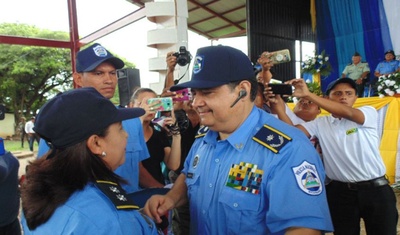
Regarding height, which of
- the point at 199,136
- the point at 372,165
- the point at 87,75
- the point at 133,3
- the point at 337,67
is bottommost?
the point at 372,165

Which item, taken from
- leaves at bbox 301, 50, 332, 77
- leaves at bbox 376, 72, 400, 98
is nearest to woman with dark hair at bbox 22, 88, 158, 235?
leaves at bbox 376, 72, 400, 98

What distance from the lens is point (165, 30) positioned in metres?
5.50

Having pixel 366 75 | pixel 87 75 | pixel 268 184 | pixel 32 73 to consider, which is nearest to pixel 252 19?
pixel 366 75

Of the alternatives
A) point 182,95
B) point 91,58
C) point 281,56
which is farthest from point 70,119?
point 281,56

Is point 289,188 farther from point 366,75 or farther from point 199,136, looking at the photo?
point 366,75

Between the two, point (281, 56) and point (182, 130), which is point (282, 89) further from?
point (182, 130)

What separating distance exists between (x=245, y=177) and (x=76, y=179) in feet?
2.07

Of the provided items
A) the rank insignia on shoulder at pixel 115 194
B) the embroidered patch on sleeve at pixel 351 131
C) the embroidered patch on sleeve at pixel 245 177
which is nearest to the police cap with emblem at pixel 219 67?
the embroidered patch on sleeve at pixel 245 177

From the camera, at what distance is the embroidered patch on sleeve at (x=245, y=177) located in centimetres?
125

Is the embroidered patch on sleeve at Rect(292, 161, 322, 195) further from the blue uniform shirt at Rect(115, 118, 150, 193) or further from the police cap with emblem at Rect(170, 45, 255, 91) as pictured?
the blue uniform shirt at Rect(115, 118, 150, 193)

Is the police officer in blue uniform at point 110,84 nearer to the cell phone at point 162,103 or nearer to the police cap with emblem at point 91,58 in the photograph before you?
the police cap with emblem at point 91,58

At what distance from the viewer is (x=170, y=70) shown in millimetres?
2883

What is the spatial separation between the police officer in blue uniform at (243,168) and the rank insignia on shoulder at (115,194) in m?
0.43

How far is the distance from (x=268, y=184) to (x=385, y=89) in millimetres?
4993
